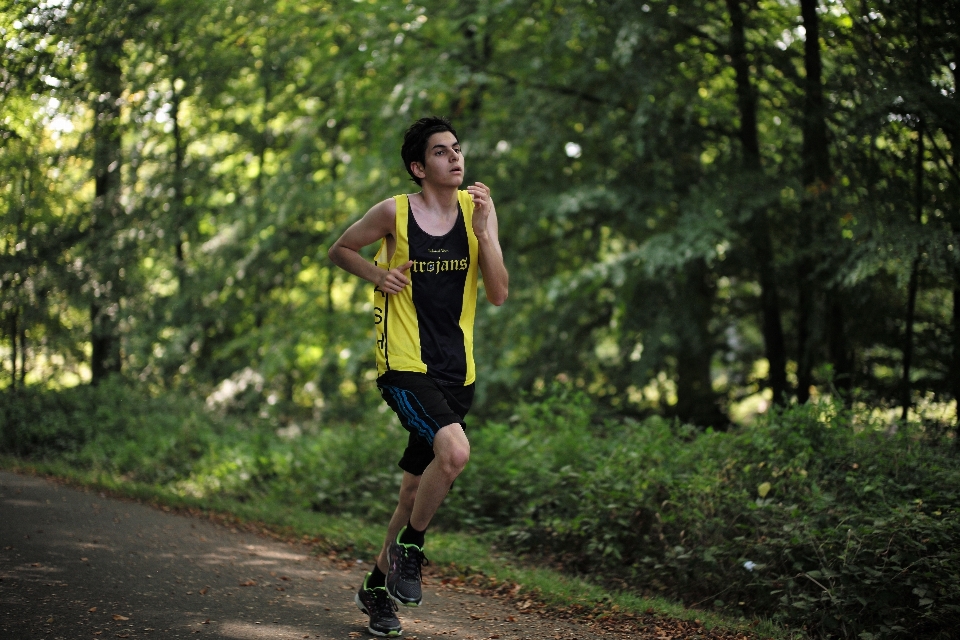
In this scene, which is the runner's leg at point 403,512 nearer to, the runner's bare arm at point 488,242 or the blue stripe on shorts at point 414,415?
the blue stripe on shorts at point 414,415

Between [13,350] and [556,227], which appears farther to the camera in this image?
[13,350]

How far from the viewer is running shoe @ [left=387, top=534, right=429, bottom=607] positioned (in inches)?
158

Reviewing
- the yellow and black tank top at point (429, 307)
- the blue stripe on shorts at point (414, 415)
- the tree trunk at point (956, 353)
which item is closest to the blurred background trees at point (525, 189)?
the tree trunk at point (956, 353)

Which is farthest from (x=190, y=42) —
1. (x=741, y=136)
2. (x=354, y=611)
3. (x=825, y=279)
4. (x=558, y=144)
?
(x=354, y=611)

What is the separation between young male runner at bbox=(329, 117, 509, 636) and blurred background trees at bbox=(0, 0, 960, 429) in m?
3.90

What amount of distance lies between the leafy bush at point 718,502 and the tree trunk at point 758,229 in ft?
9.74

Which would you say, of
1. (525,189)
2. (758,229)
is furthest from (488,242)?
(525,189)

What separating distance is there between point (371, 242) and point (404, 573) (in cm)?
160

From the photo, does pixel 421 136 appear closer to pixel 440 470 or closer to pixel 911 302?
pixel 440 470

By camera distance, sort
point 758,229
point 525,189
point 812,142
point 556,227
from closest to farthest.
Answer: point 812,142, point 758,229, point 525,189, point 556,227

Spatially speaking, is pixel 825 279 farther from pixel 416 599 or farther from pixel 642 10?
pixel 416 599

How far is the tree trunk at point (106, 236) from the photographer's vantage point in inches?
513

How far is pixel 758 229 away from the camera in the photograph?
403 inches

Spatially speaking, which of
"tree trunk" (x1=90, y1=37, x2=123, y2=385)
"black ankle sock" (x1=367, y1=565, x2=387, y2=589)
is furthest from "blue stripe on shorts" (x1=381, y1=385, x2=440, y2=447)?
"tree trunk" (x1=90, y1=37, x2=123, y2=385)
